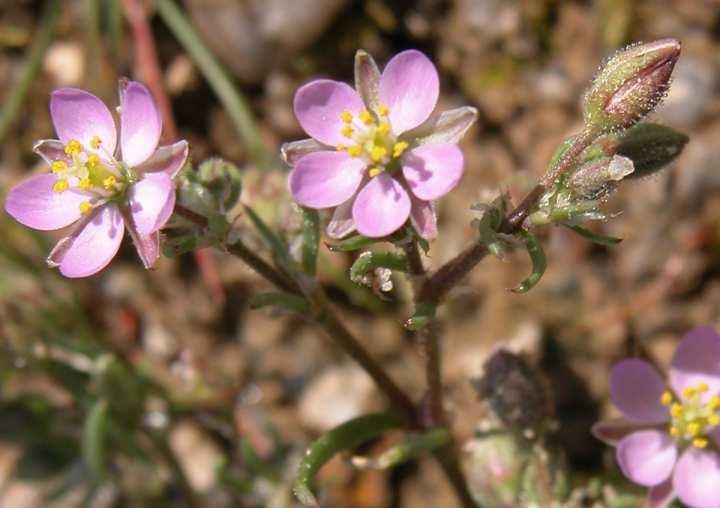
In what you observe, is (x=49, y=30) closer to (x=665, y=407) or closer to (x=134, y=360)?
(x=134, y=360)

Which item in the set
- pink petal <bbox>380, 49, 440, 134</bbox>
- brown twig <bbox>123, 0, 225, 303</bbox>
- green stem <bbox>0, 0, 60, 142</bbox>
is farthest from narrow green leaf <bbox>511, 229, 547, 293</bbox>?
green stem <bbox>0, 0, 60, 142</bbox>

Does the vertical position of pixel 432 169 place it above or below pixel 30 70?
below

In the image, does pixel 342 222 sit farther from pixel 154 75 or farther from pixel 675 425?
pixel 154 75

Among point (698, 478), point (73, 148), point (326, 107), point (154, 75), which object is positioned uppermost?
point (154, 75)

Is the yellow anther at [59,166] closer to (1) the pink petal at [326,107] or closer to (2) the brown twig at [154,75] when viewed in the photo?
(1) the pink petal at [326,107]

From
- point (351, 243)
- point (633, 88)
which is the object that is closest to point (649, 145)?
point (633, 88)
